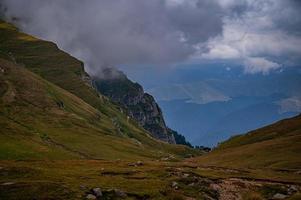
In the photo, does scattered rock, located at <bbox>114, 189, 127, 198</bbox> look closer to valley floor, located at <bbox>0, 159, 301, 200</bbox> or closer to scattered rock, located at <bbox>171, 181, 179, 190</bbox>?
valley floor, located at <bbox>0, 159, 301, 200</bbox>

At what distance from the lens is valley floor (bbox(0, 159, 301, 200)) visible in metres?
75.7

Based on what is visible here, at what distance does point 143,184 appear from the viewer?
9000 cm

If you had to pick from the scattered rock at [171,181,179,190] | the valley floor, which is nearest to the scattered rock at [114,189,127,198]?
the valley floor

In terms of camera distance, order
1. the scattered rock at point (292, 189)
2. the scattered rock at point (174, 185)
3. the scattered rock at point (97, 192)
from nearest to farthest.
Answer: the scattered rock at point (97, 192)
the scattered rock at point (174, 185)
the scattered rock at point (292, 189)

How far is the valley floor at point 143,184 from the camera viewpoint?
7569cm

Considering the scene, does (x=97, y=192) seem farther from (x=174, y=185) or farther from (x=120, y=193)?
(x=174, y=185)

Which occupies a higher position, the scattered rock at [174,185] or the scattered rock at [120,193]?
the scattered rock at [174,185]

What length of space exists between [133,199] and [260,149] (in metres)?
97.5

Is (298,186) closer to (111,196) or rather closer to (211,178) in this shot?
(211,178)

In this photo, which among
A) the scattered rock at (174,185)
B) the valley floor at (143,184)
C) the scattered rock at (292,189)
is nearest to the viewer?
the valley floor at (143,184)

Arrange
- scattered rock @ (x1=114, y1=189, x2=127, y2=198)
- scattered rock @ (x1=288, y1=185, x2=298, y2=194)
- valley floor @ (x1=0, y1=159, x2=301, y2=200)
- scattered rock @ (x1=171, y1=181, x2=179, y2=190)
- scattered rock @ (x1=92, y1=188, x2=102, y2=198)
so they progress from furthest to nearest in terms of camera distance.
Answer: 1. scattered rock @ (x1=288, y1=185, x2=298, y2=194)
2. scattered rock @ (x1=171, y1=181, x2=179, y2=190)
3. scattered rock @ (x1=114, y1=189, x2=127, y2=198)
4. scattered rock @ (x1=92, y1=188, x2=102, y2=198)
5. valley floor @ (x1=0, y1=159, x2=301, y2=200)

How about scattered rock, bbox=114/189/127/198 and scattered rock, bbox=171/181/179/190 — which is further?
scattered rock, bbox=171/181/179/190

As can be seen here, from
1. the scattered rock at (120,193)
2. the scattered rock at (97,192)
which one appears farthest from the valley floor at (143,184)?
the scattered rock at (97,192)

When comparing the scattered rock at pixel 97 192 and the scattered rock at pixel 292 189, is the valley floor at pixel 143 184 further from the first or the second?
the scattered rock at pixel 97 192
